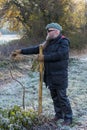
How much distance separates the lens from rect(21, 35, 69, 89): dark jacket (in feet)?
17.7

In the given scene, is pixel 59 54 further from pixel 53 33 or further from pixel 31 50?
pixel 31 50

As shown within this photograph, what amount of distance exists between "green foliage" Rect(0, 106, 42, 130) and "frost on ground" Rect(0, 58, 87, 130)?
70 centimetres

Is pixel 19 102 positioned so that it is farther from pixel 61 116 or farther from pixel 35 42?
pixel 35 42

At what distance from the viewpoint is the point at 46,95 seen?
28.2 feet

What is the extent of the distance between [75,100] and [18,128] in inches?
121

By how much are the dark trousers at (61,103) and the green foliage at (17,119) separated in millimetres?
460

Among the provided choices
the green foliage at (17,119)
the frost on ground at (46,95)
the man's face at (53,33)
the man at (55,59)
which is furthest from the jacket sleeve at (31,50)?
the frost on ground at (46,95)

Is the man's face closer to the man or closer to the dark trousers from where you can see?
the man

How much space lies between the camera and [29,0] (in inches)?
828

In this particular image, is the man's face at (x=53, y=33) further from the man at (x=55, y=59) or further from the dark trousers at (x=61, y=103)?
the dark trousers at (x=61, y=103)

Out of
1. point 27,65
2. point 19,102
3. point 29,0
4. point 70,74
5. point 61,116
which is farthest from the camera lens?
point 29,0

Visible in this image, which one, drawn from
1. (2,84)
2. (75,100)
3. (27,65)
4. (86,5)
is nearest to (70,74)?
(27,65)

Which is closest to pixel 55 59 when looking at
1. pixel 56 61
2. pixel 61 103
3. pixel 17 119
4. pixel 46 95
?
pixel 56 61

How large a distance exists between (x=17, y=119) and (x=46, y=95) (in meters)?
3.50
